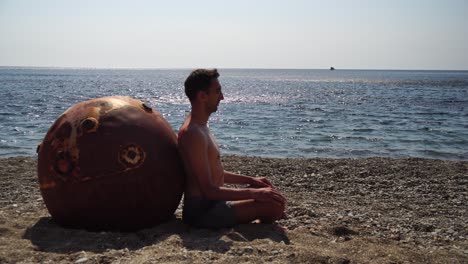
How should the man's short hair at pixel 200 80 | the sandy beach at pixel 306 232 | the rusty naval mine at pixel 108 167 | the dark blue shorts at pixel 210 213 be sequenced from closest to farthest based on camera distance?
the sandy beach at pixel 306 232, the rusty naval mine at pixel 108 167, the man's short hair at pixel 200 80, the dark blue shorts at pixel 210 213

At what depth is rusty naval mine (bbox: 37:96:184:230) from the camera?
481 cm

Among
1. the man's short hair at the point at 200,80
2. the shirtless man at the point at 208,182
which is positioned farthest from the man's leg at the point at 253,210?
the man's short hair at the point at 200,80

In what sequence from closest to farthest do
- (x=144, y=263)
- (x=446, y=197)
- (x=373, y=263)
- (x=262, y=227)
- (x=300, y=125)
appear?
(x=144, y=263), (x=373, y=263), (x=262, y=227), (x=446, y=197), (x=300, y=125)

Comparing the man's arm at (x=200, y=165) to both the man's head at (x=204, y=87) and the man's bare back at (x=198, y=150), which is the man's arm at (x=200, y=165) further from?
the man's head at (x=204, y=87)

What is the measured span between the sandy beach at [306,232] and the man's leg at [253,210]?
11 centimetres

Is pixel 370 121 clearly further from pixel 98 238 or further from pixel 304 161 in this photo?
pixel 98 238

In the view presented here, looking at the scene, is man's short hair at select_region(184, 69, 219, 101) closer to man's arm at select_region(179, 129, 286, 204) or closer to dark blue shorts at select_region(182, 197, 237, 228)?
man's arm at select_region(179, 129, 286, 204)

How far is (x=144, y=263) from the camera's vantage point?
166 inches

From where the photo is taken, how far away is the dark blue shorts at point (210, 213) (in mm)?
5266

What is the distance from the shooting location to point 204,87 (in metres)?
5.15

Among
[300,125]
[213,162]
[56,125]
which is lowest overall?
[300,125]

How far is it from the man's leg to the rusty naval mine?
0.70m

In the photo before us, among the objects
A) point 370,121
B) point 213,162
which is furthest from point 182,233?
point 370,121

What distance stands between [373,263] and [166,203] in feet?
7.18
